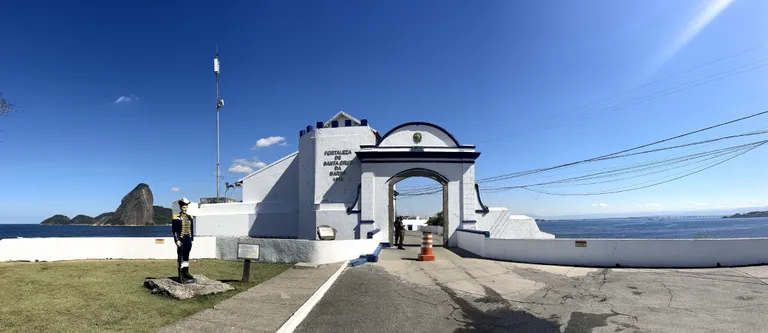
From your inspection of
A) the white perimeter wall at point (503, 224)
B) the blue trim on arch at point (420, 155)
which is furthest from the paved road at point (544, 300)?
the blue trim on arch at point (420, 155)

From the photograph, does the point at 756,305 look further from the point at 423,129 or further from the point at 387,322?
the point at 423,129

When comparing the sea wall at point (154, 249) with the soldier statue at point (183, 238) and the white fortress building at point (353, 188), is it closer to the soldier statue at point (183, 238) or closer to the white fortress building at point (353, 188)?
the soldier statue at point (183, 238)

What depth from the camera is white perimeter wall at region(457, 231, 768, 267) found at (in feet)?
42.6

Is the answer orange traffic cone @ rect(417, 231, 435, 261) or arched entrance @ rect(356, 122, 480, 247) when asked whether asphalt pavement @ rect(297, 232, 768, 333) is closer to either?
orange traffic cone @ rect(417, 231, 435, 261)

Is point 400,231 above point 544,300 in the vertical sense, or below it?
above

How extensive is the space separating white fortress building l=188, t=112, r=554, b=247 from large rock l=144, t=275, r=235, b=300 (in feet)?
40.0

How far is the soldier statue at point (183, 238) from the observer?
901cm

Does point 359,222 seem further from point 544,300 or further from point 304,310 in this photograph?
point 304,310

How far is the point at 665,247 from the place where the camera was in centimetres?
1340

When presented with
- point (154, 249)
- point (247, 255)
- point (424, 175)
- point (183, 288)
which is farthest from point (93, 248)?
point (424, 175)

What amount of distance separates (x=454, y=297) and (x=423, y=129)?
14.8 meters

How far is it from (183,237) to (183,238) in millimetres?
22

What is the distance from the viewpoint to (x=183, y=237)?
30.9ft

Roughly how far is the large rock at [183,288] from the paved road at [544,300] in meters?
2.32
